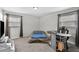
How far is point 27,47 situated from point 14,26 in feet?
0.94

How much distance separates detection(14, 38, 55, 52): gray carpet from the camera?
3.06 feet

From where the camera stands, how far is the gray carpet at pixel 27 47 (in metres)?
0.93

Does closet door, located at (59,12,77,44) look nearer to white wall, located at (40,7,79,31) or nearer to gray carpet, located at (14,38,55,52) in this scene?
white wall, located at (40,7,79,31)

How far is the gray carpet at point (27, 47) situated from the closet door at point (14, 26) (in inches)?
2.5

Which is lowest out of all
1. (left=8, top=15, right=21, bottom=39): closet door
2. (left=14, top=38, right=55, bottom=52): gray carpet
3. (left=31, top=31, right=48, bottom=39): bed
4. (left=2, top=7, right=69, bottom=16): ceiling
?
(left=14, top=38, right=55, bottom=52): gray carpet

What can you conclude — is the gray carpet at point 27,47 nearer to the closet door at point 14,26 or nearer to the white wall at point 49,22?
the closet door at point 14,26

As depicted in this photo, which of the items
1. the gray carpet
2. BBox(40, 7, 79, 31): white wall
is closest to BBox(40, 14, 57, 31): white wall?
BBox(40, 7, 79, 31): white wall

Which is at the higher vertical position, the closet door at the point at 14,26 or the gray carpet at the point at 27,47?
the closet door at the point at 14,26

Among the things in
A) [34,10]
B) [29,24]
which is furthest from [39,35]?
[34,10]

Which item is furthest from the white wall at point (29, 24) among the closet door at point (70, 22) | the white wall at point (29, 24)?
the closet door at point (70, 22)

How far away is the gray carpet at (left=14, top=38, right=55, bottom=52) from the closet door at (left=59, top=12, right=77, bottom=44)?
0.27 metres

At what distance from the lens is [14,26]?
2.90ft

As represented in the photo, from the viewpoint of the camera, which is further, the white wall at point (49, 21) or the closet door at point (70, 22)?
the white wall at point (49, 21)
